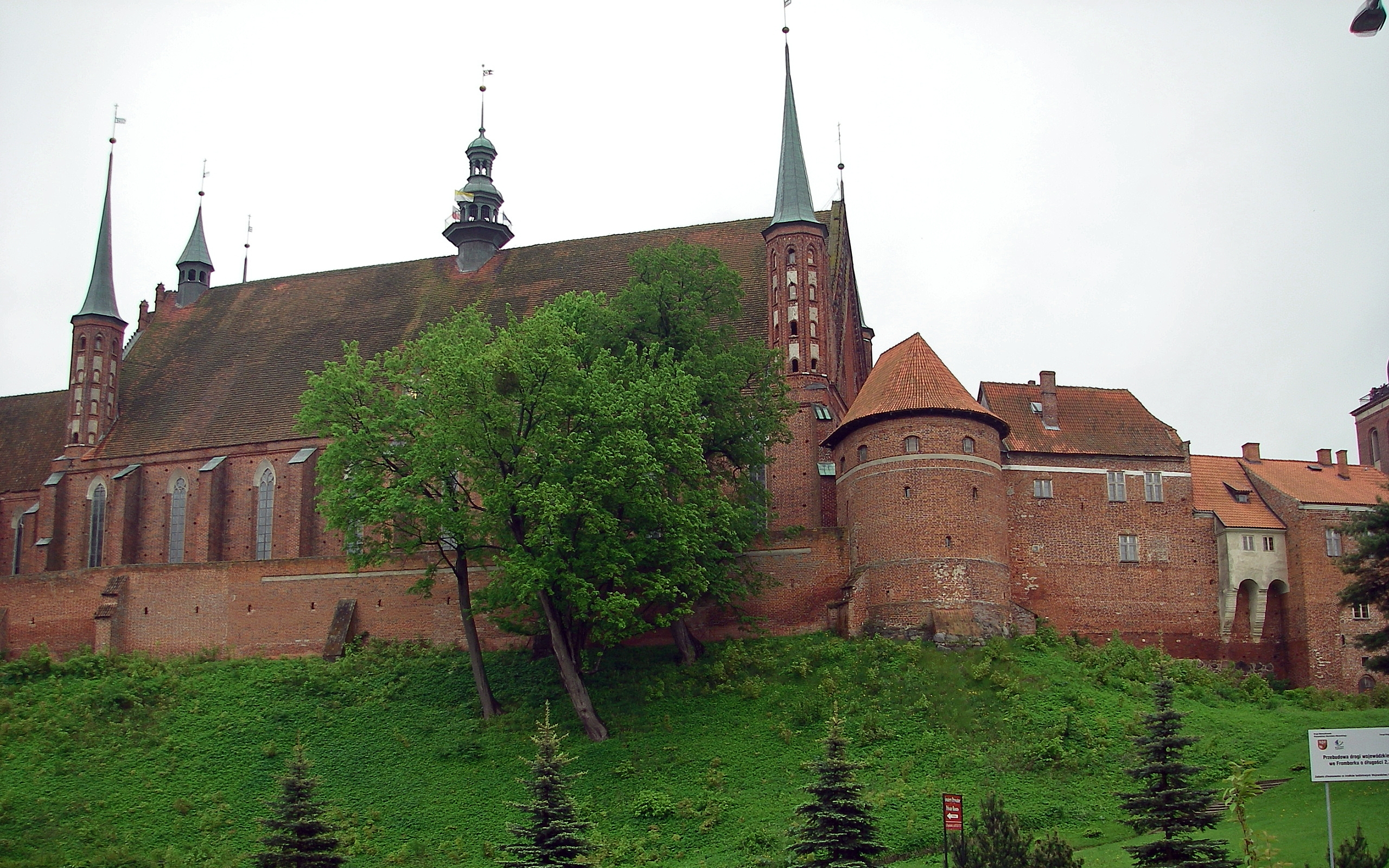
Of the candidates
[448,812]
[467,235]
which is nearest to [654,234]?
[467,235]

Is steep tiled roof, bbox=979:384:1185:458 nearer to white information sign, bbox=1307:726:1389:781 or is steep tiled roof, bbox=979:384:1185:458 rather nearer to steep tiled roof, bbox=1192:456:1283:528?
steep tiled roof, bbox=1192:456:1283:528

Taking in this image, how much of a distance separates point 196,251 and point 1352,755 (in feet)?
183

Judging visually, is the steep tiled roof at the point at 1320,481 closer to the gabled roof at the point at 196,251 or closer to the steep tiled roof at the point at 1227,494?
the steep tiled roof at the point at 1227,494

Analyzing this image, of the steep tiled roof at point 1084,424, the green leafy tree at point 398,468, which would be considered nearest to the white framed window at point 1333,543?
the steep tiled roof at point 1084,424

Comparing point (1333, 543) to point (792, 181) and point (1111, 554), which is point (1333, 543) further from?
point (792, 181)

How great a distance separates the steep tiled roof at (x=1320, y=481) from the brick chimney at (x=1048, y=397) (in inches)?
273

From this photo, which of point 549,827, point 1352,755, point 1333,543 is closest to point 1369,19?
point 1352,755

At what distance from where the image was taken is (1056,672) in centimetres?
4003

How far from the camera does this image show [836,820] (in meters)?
25.4

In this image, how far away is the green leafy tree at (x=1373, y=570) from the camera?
112 feet

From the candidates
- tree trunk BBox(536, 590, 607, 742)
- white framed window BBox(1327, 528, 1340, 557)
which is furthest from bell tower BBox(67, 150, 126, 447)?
white framed window BBox(1327, 528, 1340, 557)

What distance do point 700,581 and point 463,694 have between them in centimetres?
860

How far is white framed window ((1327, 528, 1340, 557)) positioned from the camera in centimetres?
4525

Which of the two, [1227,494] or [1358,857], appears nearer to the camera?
[1358,857]
